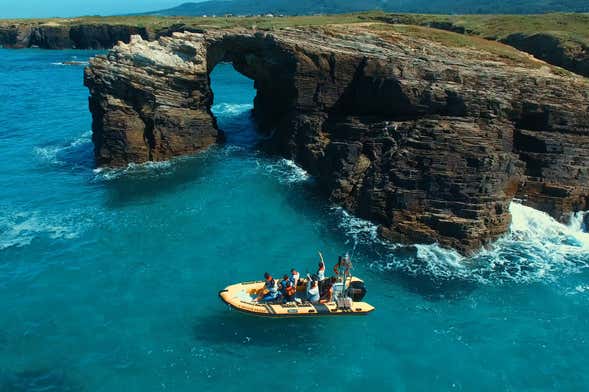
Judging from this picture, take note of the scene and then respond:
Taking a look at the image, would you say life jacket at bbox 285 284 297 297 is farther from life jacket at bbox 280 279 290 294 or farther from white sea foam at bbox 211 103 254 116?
white sea foam at bbox 211 103 254 116

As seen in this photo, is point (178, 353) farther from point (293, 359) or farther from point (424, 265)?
point (424, 265)

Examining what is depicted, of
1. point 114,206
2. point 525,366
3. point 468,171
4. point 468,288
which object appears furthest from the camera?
point 114,206

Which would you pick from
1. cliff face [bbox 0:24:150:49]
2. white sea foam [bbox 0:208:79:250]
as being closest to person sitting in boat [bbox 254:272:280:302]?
white sea foam [bbox 0:208:79:250]

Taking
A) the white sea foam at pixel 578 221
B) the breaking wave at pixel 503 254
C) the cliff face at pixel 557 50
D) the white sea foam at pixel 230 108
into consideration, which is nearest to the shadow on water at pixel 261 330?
the breaking wave at pixel 503 254

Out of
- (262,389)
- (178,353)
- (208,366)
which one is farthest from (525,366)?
(178,353)

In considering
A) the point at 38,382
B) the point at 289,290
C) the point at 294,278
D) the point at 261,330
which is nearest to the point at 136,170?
the point at 294,278

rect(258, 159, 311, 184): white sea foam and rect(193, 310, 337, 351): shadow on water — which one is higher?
rect(258, 159, 311, 184): white sea foam

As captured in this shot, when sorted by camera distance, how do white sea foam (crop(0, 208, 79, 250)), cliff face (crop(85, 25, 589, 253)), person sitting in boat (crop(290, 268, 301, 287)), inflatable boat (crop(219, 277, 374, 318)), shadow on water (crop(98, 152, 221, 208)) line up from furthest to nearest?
shadow on water (crop(98, 152, 221, 208)), cliff face (crop(85, 25, 589, 253)), white sea foam (crop(0, 208, 79, 250)), person sitting in boat (crop(290, 268, 301, 287)), inflatable boat (crop(219, 277, 374, 318))

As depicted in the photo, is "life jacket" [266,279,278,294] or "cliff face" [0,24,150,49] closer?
"life jacket" [266,279,278,294]
